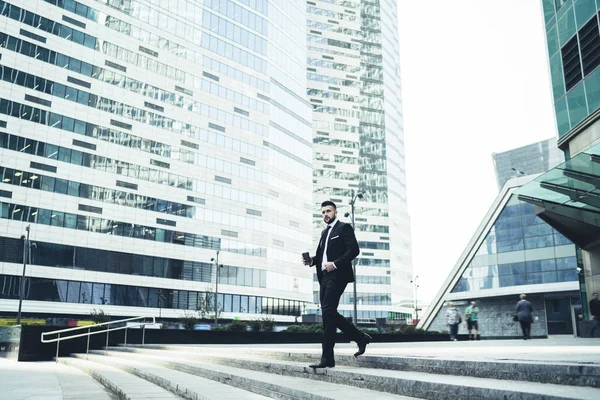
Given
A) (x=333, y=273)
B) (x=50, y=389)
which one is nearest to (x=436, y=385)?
(x=333, y=273)

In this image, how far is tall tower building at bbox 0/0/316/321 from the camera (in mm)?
45812

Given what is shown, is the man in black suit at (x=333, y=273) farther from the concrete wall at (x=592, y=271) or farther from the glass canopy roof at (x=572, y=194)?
the concrete wall at (x=592, y=271)

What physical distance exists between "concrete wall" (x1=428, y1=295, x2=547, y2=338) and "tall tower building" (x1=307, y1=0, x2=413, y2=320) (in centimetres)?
4792

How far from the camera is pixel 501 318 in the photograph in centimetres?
4291

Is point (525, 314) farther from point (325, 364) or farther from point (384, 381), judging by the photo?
point (384, 381)

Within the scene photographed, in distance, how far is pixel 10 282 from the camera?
140 ft

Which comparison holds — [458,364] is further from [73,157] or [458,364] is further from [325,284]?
[73,157]

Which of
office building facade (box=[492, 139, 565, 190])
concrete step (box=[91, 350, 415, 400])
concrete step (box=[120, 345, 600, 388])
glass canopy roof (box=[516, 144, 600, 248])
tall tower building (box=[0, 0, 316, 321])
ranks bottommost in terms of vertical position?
concrete step (box=[91, 350, 415, 400])

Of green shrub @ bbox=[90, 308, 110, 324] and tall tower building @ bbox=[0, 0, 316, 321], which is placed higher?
tall tower building @ bbox=[0, 0, 316, 321]

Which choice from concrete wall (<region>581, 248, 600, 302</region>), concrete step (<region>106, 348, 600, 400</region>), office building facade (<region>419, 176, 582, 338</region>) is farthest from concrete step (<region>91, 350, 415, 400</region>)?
office building facade (<region>419, 176, 582, 338</region>)

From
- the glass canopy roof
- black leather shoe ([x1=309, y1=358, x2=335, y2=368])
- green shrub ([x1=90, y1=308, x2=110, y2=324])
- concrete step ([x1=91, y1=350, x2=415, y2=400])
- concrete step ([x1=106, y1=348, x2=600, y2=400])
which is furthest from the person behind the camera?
green shrub ([x1=90, y1=308, x2=110, y2=324])

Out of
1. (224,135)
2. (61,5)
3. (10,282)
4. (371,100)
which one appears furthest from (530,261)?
(371,100)

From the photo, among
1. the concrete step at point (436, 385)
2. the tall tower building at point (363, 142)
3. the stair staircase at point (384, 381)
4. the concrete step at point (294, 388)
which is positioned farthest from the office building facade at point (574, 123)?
the tall tower building at point (363, 142)

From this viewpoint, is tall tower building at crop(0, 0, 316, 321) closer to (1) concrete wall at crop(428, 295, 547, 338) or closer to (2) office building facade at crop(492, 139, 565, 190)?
(1) concrete wall at crop(428, 295, 547, 338)
